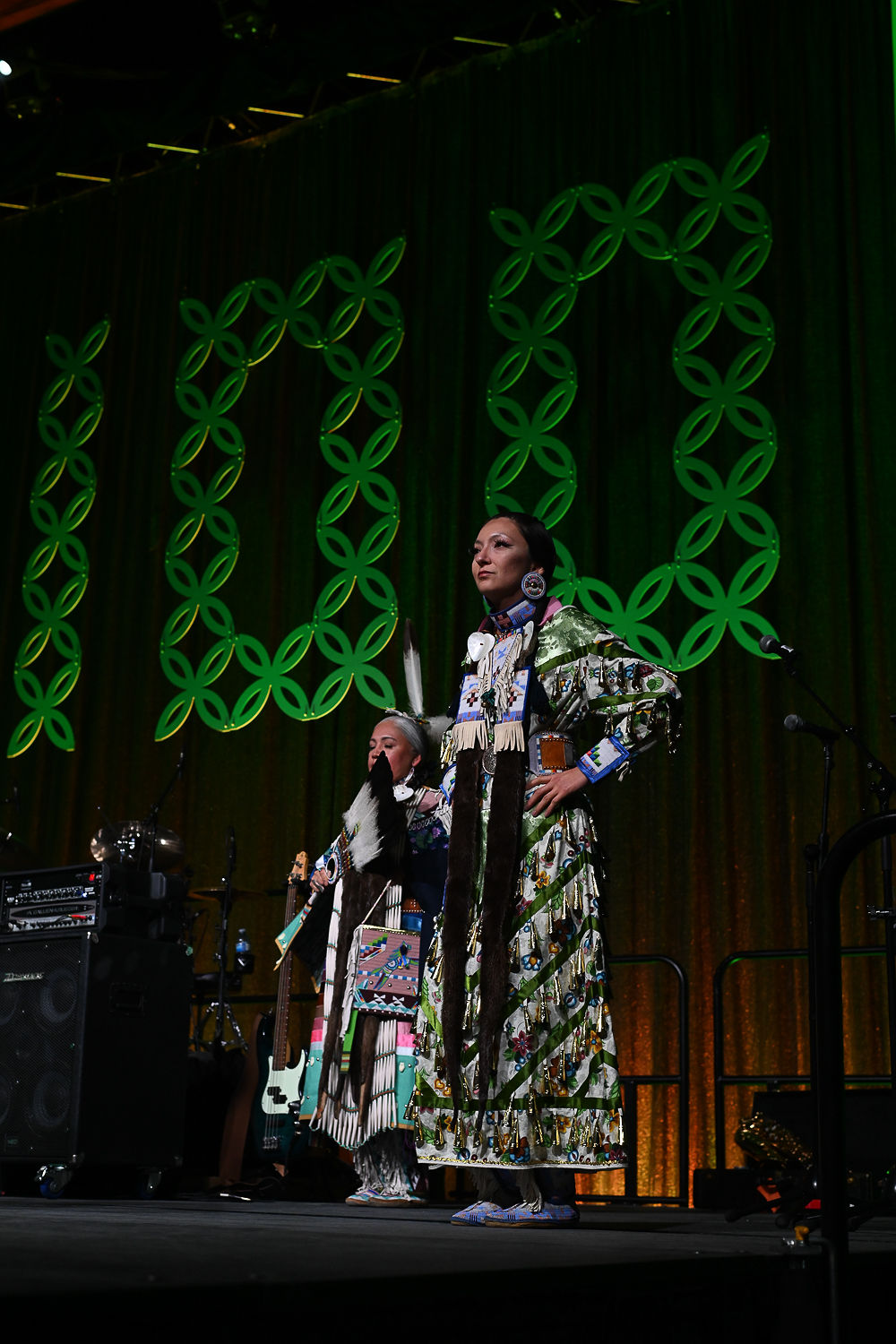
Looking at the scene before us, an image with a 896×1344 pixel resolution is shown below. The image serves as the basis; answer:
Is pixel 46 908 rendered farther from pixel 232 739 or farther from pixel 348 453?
pixel 348 453

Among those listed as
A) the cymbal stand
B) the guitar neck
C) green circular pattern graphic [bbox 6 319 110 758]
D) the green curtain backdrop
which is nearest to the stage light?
the green curtain backdrop

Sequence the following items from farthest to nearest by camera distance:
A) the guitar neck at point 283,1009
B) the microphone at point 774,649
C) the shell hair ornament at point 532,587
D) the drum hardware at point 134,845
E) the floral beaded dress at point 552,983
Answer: the drum hardware at point 134,845 < the guitar neck at point 283,1009 < the microphone at point 774,649 < the shell hair ornament at point 532,587 < the floral beaded dress at point 552,983

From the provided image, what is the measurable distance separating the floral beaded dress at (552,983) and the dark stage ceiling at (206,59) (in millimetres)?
4511

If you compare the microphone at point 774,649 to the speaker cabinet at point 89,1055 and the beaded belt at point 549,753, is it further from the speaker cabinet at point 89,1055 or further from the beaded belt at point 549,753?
the speaker cabinet at point 89,1055

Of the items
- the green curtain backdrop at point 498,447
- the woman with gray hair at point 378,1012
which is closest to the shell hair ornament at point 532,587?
the woman with gray hair at point 378,1012

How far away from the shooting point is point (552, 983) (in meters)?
2.83

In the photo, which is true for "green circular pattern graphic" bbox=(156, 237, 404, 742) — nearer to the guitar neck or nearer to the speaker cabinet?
the guitar neck

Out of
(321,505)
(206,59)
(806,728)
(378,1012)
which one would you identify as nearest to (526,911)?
(378,1012)

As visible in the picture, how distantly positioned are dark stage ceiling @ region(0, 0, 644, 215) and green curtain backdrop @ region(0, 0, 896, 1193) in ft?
0.62

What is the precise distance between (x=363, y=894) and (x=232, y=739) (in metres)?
3.12

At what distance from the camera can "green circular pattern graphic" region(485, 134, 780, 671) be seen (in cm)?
602

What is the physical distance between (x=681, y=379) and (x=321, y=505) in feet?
6.16

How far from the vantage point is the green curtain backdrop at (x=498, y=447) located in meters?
5.84

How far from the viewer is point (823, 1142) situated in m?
1.87
